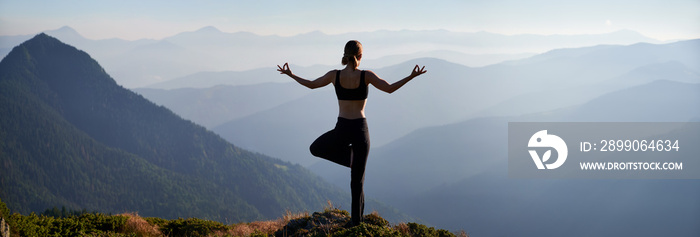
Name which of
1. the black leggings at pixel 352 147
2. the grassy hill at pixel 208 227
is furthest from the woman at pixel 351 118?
the grassy hill at pixel 208 227

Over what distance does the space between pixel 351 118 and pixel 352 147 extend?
63 centimetres

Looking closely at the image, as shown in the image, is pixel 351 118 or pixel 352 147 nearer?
pixel 351 118

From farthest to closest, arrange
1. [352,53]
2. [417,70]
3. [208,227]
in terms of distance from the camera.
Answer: [208,227] → [352,53] → [417,70]

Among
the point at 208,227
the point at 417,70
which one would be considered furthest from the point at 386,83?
the point at 208,227

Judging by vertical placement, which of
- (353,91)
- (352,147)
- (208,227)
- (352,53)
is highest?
(352,53)

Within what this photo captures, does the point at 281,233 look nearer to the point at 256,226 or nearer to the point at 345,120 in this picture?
the point at 256,226

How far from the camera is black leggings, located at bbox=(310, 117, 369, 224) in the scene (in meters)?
10.4

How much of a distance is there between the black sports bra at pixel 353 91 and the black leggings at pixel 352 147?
1.42ft

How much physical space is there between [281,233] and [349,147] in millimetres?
2574

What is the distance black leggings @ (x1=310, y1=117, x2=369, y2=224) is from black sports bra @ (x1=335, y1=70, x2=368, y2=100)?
432 mm

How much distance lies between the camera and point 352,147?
34.9 ft

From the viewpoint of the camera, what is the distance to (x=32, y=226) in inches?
444

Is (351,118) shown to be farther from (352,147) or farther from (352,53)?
(352,53)

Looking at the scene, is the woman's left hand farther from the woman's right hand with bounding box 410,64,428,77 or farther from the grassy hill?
the grassy hill
